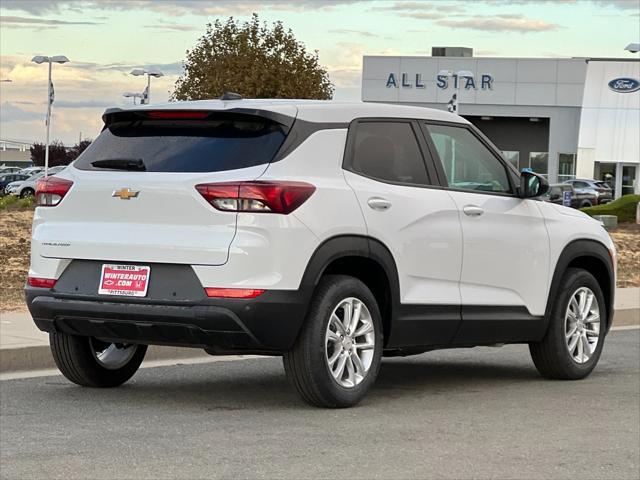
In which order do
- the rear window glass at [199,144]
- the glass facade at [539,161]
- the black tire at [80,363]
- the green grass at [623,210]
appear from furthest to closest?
the glass facade at [539,161] < the green grass at [623,210] < the black tire at [80,363] < the rear window glass at [199,144]

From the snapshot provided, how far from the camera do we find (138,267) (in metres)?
8.77

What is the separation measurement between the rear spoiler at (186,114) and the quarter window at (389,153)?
59cm

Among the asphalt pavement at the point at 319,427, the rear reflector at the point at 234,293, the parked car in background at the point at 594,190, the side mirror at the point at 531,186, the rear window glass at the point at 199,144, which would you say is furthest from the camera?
the parked car in background at the point at 594,190

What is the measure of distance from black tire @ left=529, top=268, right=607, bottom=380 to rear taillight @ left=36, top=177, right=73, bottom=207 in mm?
3735

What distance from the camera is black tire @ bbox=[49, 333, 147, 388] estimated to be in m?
9.80

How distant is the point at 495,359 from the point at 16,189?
58.0 metres

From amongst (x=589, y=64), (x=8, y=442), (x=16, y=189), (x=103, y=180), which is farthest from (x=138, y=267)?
(x=589, y=64)

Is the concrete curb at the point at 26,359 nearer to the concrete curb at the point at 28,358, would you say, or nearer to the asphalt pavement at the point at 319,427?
the concrete curb at the point at 28,358

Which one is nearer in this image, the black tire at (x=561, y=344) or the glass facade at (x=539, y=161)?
the black tire at (x=561, y=344)

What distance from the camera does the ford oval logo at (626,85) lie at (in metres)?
88.2

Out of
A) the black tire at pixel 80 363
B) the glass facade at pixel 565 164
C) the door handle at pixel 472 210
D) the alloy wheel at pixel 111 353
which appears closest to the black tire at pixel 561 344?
the door handle at pixel 472 210

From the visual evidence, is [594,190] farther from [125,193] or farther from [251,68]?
[125,193]

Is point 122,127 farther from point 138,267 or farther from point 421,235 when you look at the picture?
point 421,235

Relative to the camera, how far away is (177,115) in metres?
9.12
